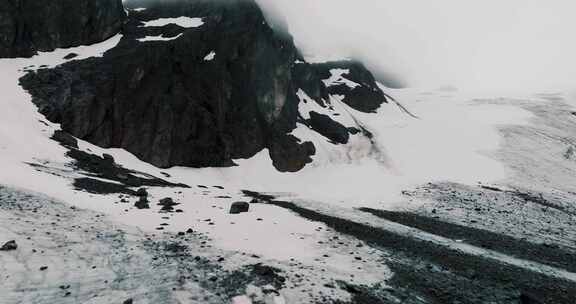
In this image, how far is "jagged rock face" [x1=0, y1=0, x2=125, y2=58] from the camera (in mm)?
56688

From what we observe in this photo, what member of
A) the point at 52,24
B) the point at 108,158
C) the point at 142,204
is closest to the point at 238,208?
the point at 142,204

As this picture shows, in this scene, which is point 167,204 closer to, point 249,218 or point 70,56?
point 249,218

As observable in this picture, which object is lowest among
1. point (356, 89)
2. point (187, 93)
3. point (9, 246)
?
point (9, 246)

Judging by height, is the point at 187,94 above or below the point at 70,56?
below

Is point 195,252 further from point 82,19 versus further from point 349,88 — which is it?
point 349,88

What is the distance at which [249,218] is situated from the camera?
81.3ft

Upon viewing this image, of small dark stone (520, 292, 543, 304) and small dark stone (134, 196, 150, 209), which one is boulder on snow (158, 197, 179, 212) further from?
small dark stone (520, 292, 543, 304)

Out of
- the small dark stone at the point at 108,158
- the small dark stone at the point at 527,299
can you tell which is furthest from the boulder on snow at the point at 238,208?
the small dark stone at the point at 108,158

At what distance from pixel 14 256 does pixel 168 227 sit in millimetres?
7799

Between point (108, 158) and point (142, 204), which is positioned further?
point (108, 158)

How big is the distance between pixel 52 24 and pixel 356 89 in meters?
66.0

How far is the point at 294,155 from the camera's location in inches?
2327

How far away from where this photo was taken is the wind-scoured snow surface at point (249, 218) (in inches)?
532

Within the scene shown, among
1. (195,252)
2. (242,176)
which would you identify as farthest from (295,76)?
(195,252)
